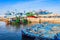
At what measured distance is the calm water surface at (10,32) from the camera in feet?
8.87

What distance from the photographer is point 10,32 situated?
2.74m

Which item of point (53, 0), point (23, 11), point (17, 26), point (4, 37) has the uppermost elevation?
point (53, 0)

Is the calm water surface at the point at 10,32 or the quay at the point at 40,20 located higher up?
the quay at the point at 40,20

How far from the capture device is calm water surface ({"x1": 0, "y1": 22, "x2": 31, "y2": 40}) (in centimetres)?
271

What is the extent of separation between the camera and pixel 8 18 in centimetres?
283

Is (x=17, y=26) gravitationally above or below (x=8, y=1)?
below

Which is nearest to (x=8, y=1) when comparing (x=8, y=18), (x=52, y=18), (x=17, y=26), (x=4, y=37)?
(x=8, y=18)

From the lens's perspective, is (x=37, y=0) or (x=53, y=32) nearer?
(x=53, y=32)

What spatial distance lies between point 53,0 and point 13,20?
0.85m

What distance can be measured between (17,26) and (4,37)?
0.31 metres

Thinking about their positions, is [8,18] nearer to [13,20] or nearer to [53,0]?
[13,20]

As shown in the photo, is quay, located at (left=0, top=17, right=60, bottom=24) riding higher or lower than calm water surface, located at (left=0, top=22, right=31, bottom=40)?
higher

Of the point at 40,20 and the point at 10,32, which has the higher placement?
the point at 40,20

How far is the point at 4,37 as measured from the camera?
2707 millimetres
